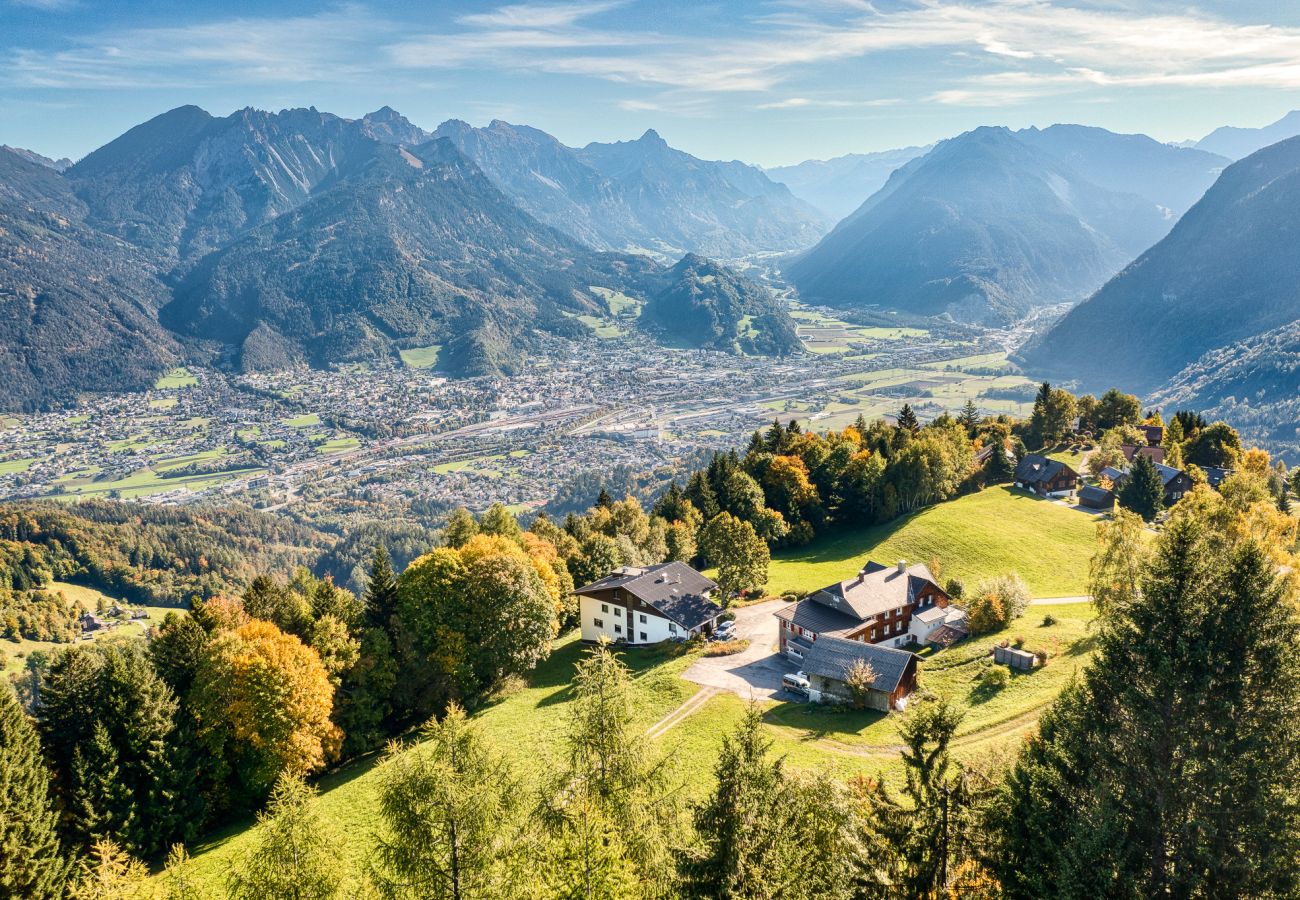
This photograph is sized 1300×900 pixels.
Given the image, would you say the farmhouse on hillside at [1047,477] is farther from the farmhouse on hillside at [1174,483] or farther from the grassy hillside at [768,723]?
the grassy hillside at [768,723]

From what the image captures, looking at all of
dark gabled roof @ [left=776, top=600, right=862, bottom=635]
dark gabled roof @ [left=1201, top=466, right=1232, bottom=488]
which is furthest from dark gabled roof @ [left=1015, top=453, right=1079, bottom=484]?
dark gabled roof @ [left=776, top=600, right=862, bottom=635]

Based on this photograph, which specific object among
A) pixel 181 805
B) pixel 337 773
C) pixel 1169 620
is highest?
pixel 1169 620

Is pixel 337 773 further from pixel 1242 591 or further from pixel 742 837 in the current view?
pixel 1242 591

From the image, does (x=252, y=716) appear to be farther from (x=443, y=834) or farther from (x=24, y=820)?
(x=443, y=834)

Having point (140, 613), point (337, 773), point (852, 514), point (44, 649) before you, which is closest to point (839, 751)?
point (337, 773)

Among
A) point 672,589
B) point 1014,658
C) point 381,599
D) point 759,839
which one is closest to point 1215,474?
point 1014,658
